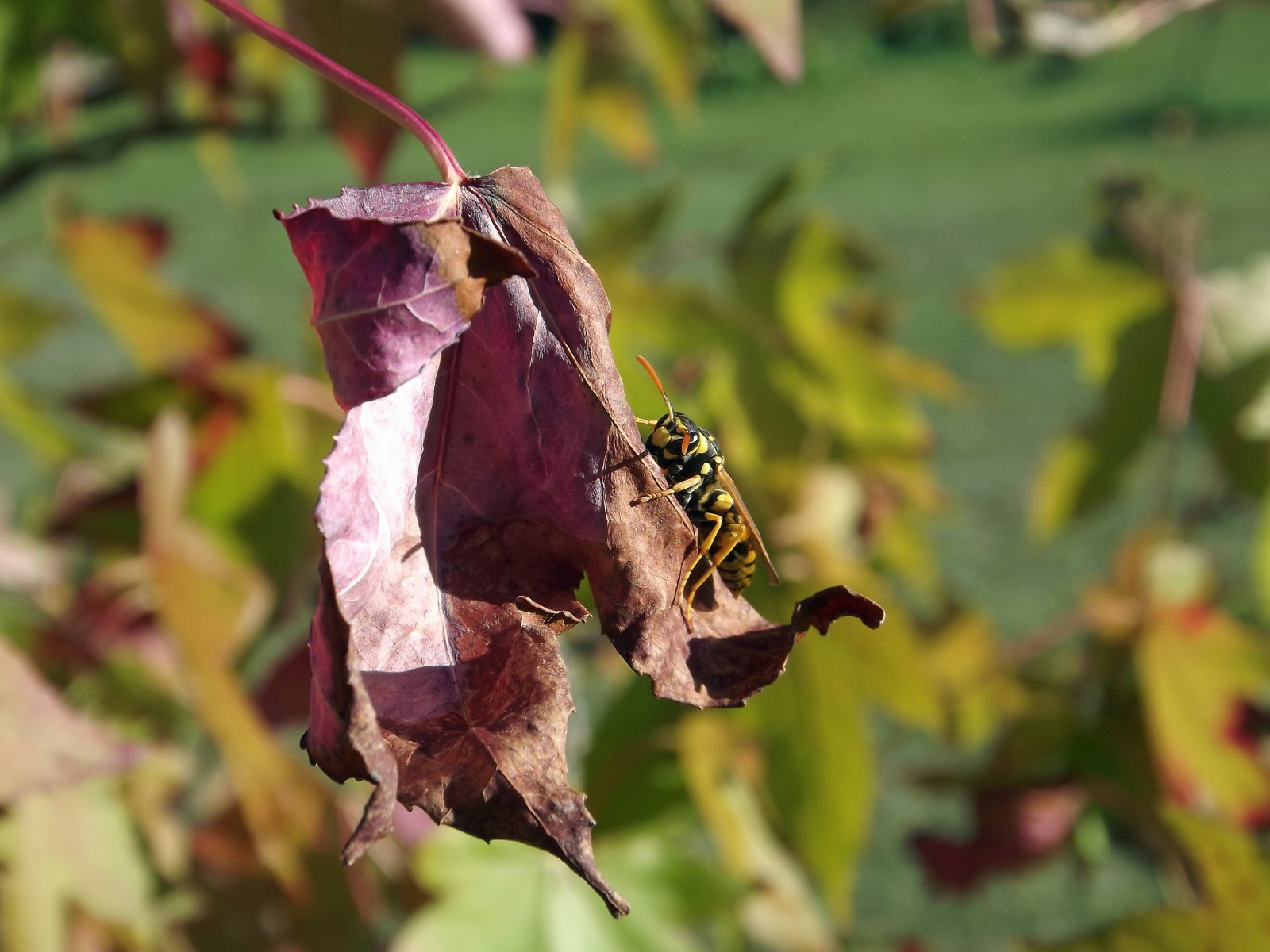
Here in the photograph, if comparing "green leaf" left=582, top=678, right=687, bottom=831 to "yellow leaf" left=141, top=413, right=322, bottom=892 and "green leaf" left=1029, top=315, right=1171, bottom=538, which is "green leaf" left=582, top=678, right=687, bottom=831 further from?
"green leaf" left=1029, top=315, right=1171, bottom=538

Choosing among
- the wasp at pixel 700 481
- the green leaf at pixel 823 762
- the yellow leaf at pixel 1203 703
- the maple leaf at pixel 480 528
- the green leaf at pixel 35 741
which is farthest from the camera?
the yellow leaf at pixel 1203 703

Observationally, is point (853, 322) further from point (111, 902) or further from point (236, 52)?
point (111, 902)

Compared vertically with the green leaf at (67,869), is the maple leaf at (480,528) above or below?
above

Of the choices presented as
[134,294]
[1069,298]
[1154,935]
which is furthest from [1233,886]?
[134,294]

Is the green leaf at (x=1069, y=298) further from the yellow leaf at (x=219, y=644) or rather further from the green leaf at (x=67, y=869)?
the green leaf at (x=67, y=869)

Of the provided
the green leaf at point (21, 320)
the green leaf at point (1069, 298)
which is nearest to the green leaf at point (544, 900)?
Result: the green leaf at point (21, 320)

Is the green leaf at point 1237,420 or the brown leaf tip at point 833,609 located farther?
the green leaf at point 1237,420

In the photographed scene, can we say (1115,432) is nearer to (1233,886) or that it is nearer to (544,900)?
(1233,886)

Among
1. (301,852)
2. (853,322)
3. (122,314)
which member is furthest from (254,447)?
(853,322)

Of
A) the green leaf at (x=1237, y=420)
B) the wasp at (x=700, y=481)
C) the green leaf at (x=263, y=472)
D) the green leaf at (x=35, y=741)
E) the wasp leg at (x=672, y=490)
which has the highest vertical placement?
the wasp leg at (x=672, y=490)
